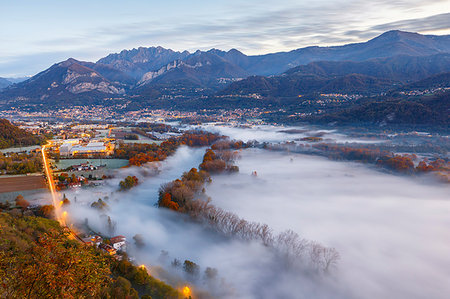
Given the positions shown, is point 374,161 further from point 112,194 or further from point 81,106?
point 81,106

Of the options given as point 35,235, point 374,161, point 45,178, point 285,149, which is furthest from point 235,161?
point 35,235

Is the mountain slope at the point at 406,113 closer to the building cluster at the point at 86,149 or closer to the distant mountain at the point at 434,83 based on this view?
the distant mountain at the point at 434,83

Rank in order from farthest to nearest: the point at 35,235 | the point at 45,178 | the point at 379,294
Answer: the point at 45,178
the point at 35,235
the point at 379,294

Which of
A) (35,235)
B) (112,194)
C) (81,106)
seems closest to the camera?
(35,235)

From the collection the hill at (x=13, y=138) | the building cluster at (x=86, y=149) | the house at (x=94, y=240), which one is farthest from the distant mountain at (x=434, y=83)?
the hill at (x=13, y=138)

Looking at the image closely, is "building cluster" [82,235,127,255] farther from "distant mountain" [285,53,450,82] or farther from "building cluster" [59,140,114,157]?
"distant mountain" [285,53,450,82]

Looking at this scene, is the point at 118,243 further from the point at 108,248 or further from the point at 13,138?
the point at 13,138

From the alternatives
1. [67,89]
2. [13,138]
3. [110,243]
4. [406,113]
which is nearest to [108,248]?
[110,243]
